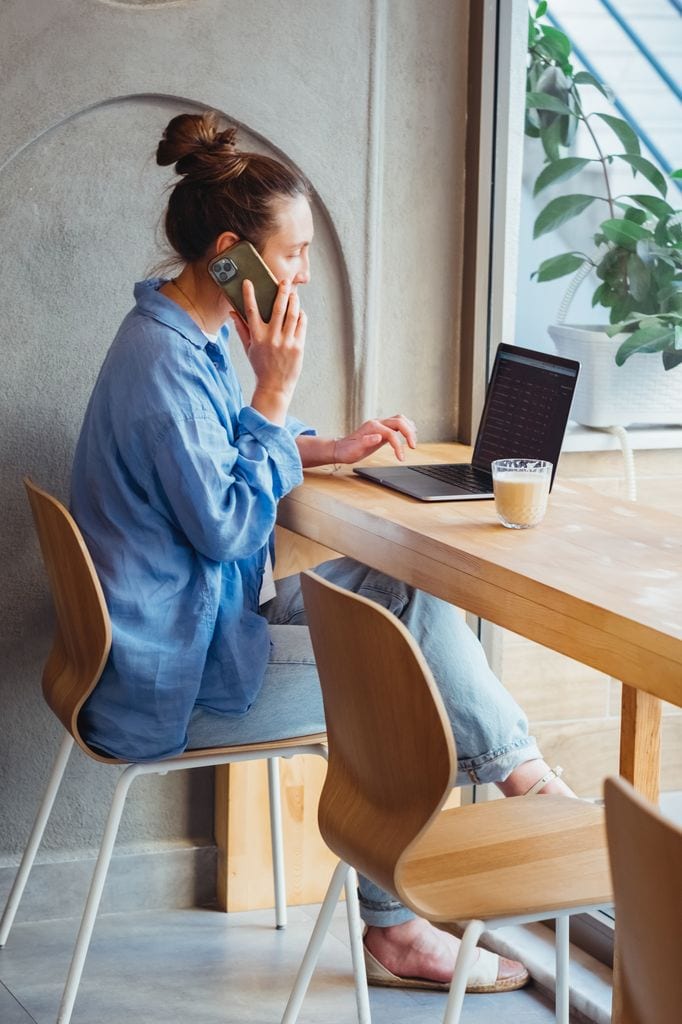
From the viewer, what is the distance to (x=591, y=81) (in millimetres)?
2512

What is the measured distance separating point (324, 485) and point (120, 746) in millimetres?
550

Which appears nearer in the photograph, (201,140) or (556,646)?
(556,646)

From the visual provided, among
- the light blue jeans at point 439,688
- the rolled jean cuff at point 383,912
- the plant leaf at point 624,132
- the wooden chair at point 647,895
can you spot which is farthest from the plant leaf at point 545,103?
the wooden chair at point 647,895

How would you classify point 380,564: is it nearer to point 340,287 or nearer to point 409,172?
point 340,287

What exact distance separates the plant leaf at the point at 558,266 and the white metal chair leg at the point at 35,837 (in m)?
1.22

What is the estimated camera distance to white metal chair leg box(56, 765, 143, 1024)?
6.76ft

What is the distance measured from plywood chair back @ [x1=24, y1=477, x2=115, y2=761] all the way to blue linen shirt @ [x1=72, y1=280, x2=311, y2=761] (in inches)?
1.2

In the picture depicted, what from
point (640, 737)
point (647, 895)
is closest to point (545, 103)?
point (640, 737)

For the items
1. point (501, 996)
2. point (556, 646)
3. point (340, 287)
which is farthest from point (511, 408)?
point (501, 996)

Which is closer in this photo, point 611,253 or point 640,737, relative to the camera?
point 640,737

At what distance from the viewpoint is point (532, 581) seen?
1684mm

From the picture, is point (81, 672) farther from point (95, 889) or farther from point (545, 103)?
point (545, 103)

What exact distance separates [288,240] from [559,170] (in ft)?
Answer: 2.22

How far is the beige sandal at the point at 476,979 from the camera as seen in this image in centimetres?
235
